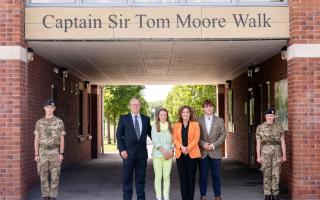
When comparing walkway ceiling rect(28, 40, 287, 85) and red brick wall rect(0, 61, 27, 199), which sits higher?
walkway ceiling rect(28, 40, 287, 85)

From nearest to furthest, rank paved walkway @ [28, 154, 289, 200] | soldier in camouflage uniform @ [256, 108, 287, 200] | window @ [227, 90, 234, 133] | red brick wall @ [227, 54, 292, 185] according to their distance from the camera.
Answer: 1. soldier in camouflage uniform @ [256, 108, 287, 200]
2. paved walkway @ [28, 154, 289, 200]
3. red brick wall @ [227, 54, 292, 185]
4. window @ [227, 90, 234, 133]

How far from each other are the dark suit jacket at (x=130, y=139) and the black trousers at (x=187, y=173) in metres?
0.64

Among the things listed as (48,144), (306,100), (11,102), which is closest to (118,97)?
(11,102)

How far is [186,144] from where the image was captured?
877 centimetres

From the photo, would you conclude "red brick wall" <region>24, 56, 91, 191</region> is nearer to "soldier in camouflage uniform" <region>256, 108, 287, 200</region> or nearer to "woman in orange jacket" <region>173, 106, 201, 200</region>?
"woman in orange jacket" <region>173, 106, 201, 200</region>

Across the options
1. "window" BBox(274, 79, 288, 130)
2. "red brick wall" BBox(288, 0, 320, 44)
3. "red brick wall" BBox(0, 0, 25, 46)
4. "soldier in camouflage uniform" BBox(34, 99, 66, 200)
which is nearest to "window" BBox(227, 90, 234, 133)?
"window" BBox(274, 79, 288, 130)

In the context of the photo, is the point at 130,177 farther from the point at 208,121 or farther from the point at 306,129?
the point at 306,129

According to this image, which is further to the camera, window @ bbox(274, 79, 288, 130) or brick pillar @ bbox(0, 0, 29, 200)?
window @ bbox(274, 79, 288, 130)

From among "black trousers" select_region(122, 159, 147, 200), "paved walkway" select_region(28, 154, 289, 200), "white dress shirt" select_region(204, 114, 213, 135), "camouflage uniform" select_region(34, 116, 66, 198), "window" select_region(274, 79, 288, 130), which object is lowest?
"paved walkway" select_region(28, 154, 289, 200)

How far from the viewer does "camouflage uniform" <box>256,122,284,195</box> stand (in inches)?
356

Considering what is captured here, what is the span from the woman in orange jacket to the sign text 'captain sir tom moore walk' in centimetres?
198

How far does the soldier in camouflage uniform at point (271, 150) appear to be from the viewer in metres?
9.04

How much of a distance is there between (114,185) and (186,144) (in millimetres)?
3756

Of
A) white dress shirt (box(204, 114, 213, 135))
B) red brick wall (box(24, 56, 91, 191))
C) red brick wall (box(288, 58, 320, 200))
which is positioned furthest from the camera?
red brick wall (box(24, 56, 91, 191))
